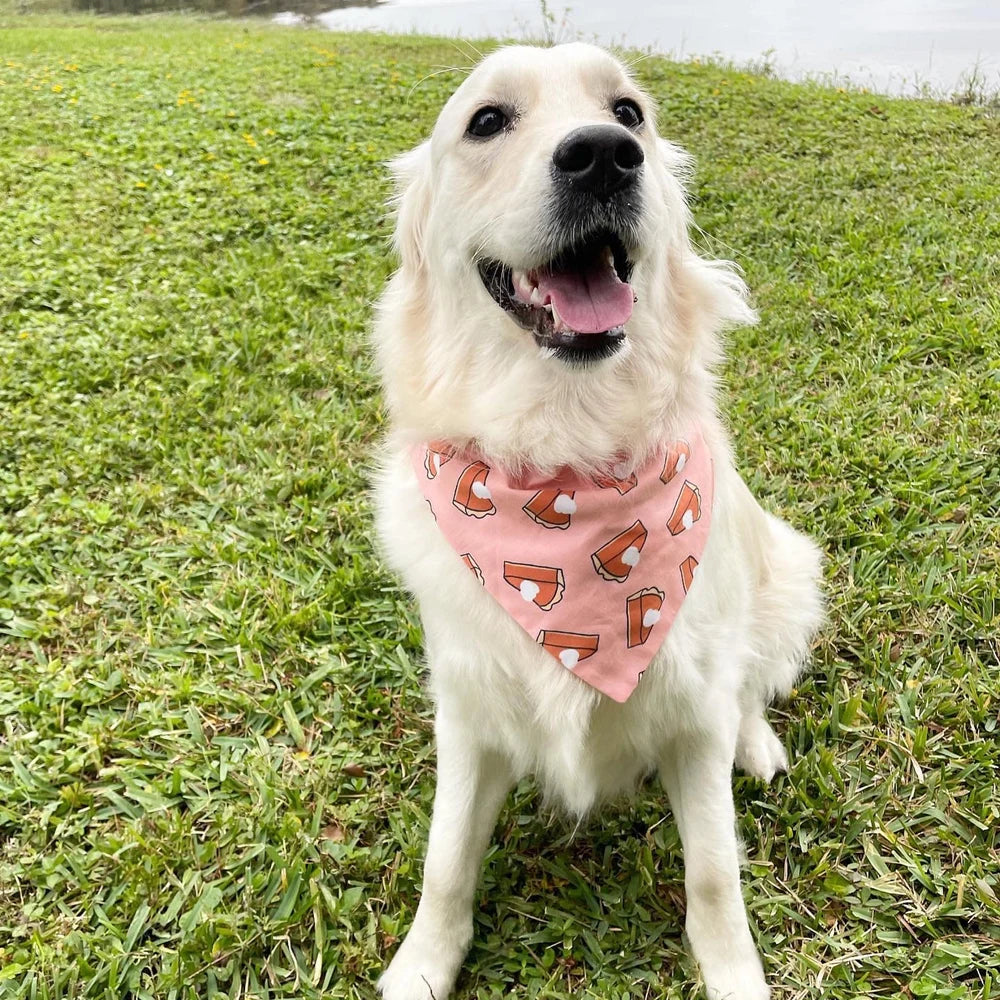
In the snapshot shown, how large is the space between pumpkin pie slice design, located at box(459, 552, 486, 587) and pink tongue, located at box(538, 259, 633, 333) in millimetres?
593

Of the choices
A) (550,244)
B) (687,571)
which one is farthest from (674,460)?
(550,244)

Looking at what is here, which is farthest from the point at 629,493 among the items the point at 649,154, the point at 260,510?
the point at 260,510

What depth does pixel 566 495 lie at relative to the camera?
195cm

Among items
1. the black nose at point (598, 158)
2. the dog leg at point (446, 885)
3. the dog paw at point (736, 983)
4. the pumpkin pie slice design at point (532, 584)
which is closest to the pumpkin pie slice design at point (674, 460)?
the pumpkin pie slice design at point (532, 584)

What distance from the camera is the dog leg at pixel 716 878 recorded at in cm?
197

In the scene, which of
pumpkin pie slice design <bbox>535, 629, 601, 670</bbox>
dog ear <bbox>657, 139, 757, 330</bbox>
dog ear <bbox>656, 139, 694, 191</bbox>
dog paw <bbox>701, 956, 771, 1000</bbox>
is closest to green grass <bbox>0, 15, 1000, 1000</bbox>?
dog paw <bbox>701, 956, 771, 1000</bbox>

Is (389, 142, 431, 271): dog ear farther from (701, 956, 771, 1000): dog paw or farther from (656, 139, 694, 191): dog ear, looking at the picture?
(701, 956, 771, 1000): dog paw

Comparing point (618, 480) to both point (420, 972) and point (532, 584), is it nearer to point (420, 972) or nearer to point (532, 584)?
point (532, 584)

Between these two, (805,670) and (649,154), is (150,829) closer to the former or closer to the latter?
(805,670)

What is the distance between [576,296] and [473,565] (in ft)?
2.25

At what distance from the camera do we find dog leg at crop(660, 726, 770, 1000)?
1970mm

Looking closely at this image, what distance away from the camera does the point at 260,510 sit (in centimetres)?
353

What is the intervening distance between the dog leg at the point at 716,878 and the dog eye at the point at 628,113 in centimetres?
161

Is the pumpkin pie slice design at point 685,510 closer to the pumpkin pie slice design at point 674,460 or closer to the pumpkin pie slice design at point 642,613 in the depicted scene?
the pumpkin pie slice design at point 674,460
